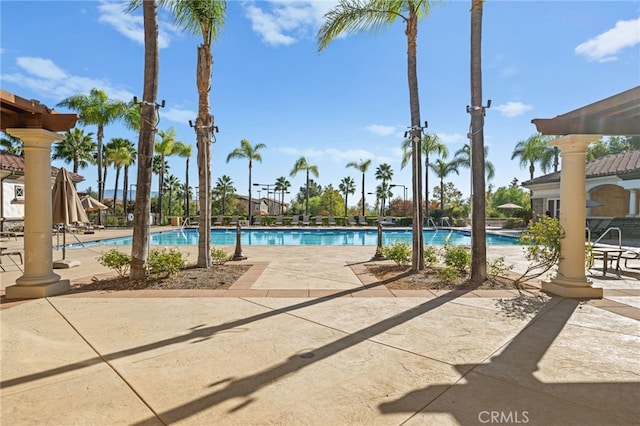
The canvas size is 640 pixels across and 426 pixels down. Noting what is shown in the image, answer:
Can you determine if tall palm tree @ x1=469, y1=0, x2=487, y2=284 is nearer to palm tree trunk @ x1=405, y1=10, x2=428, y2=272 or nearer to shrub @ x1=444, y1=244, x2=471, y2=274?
shrub @ x1=444, y1=244, x2=471, y2=274

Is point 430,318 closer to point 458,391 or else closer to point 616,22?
point 458,391

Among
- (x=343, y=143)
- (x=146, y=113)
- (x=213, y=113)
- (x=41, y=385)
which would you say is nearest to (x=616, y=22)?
(x=213, y=113)

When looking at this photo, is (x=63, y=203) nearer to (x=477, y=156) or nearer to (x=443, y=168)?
(x=477, y=156)

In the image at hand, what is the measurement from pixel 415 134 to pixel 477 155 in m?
1.56

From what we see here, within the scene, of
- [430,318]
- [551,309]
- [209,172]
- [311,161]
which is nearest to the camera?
[430,318]

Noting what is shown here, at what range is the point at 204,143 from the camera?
7.31 m

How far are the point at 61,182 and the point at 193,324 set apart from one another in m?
6.34

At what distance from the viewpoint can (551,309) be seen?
453 centimetres

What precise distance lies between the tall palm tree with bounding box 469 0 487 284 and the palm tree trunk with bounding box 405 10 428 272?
1.28 m

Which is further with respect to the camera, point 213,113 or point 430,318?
point 213,113

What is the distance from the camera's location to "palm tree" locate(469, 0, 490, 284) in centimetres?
614

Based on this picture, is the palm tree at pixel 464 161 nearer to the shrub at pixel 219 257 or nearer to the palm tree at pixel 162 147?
the palm tree at pixel 162 147

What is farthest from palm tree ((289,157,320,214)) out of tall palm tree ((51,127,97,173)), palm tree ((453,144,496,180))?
tall palm tree ((51,127,97,173))

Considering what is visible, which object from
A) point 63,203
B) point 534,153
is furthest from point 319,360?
point 534,153
